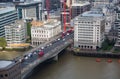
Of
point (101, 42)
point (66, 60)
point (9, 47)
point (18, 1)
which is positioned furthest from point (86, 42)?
point (18, 1)

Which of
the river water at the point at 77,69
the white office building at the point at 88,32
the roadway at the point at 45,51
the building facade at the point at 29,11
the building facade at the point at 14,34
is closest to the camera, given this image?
the river water at the point at 77,69

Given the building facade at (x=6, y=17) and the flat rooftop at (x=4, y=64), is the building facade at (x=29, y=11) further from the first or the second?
the flat rooftop at (x=4, y=64)

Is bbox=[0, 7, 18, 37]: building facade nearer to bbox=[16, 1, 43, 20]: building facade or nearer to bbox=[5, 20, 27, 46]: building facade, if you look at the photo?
bbox=[5, 20, 27, 46]: building facade

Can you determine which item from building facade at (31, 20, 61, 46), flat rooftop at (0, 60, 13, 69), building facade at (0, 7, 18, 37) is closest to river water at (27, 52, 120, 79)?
flat rooftop at (0, 60, 13, 69)

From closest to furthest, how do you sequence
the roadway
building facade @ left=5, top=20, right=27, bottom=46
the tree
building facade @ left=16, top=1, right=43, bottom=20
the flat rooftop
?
the flat rooftop → the roadway → the tree → building facade @ left=5, top=20, right=27, bottom=46 → building facade @ left=16, top=1, right=43, bottom=20

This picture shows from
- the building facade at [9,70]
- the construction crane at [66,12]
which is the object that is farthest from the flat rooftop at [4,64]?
the construction crane at [66,12]

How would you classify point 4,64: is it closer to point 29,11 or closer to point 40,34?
point 40,34
